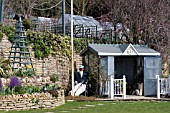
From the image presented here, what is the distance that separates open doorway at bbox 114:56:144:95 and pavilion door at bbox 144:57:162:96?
0.65 m

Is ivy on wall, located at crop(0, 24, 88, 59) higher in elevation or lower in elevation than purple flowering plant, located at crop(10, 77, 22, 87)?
higher

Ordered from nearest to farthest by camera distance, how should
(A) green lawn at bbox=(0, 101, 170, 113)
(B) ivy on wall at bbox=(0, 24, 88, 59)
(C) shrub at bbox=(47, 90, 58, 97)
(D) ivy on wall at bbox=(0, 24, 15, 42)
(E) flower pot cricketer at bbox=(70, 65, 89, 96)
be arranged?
(A) green lawn at bbox=(0, 101, 170, 113) → (C) shrub at bbox=(47, 90, 58, 97) → (D) ivy on wall at bbox=(0, 24, 15, 42) → (B) ivy on wall at bbox=(0, 24, 88, 59) → (E) flower pot cricketer at bbox=(70, 65, 89, 96)

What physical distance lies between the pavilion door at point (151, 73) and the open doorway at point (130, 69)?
648mm

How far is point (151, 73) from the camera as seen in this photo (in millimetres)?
23953

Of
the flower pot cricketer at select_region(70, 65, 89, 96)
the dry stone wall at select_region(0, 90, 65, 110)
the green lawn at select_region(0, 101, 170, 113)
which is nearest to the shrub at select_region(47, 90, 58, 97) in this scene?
the dry stone wall at select_region(0, 90, 65, 110)

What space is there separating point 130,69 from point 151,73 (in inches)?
72.9

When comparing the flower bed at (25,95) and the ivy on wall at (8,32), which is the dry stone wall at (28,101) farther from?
the ivy on wall at (8,32)

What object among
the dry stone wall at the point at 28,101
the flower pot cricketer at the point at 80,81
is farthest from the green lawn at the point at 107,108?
the flower pot cricketer at the point at 80,81

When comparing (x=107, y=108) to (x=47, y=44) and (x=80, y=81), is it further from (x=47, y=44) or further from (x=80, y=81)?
(x=47, y=44)

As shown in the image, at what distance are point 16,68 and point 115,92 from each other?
16.4ft

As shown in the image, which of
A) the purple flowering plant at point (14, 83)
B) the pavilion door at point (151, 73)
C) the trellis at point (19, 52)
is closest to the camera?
the purple flowering plant at point (14, 83)

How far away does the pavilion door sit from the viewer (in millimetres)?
23531

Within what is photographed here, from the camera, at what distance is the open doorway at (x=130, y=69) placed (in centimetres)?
2475

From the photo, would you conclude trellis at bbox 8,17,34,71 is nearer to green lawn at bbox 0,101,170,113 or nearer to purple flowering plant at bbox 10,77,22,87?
purple flowering plant at bbox 10,77,22,87
